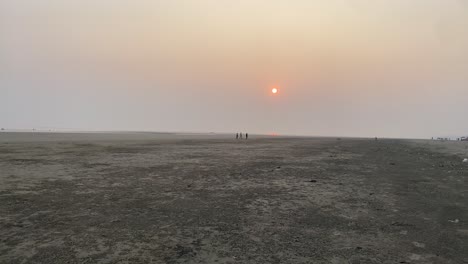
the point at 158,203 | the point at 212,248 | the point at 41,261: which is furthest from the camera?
the point at 158,203

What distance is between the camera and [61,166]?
19.6 m

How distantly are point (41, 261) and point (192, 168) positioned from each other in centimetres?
1372

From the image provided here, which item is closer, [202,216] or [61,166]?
[202,216]

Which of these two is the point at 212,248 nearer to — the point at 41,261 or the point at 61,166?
the point at 41,261

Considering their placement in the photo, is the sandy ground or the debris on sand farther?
the debris on sand

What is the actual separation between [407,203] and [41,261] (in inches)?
428

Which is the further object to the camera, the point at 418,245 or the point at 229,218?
the point at 229,218

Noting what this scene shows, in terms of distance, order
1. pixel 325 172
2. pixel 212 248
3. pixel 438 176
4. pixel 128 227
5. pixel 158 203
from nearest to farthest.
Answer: pixel 212 248 < pixel 128 227 < pixel 158 203 < pixel 438 176 < pixel 325 172

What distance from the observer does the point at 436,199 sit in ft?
39.3

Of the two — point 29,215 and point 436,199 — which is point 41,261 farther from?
point 436,199

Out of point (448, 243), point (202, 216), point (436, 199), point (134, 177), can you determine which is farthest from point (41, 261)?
point (436, 199)

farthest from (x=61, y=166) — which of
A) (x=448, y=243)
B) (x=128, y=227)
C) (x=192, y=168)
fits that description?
(x=448, y=243)

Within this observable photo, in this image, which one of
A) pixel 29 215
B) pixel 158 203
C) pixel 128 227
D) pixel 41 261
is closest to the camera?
pixel 41 261

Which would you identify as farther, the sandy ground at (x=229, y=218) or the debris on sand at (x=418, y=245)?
the debris on sand at (x=418, y=245)
